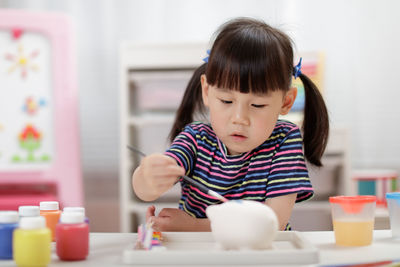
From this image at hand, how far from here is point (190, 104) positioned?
1.21 m

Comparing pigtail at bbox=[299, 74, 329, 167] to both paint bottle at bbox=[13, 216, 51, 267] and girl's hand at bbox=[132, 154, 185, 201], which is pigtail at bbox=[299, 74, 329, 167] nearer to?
girl's hand at bbox=[132, 154, 185, 201]

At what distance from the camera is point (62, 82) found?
2334mm

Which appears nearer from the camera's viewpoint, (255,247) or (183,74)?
(255,247)

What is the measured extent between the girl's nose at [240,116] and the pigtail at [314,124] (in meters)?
0.25

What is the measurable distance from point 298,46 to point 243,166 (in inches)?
71.2

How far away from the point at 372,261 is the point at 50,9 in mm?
2475

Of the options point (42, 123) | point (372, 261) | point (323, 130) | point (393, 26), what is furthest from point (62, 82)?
point (372, 261)

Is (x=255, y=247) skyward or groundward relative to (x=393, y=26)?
groundward

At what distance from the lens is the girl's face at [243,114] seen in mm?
941

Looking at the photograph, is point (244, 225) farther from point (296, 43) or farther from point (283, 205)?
point (296, 43)

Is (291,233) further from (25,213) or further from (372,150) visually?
(372,150)

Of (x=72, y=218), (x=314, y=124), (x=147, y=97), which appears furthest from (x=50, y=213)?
(x=147, y=97)

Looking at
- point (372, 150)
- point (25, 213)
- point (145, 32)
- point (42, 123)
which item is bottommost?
point (372, 150)

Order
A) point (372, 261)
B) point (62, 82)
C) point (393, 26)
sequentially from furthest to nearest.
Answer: point (393, 26) < point (62, 82) < point (372, 261)
